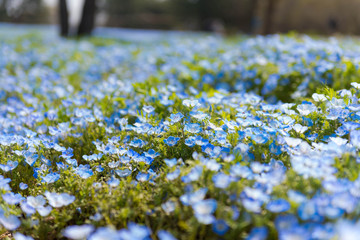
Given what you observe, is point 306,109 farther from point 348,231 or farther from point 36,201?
point 36,201

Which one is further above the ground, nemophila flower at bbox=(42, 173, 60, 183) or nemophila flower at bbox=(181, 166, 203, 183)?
nemophila flower at bbox=(181, 166, 203, 183)

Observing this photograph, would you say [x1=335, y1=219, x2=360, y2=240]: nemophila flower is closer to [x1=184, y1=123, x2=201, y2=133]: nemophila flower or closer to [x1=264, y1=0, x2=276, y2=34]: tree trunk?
[x1=184, y1=123, x2=201, y2=133]: nemophila flower

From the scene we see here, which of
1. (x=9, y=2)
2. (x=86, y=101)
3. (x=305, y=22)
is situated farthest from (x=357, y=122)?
(x=9, y=2)

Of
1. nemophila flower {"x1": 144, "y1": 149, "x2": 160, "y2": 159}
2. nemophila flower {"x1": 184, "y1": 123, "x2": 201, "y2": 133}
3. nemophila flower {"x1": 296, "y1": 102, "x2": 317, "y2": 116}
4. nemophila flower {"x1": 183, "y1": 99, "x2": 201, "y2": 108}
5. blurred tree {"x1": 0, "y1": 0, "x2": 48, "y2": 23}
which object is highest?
nemophila flower {"x1": 296, "y1": 102, "x2": 317, "y2": 116}

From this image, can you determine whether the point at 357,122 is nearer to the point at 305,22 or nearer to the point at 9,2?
the point at 305,22

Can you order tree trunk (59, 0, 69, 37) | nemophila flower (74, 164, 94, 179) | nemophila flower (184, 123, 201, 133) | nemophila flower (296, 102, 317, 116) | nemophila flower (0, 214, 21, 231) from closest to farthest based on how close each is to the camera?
nemophila flower (0, 214, 21, 231) < nemophila flower (74, 164, 94, 179) < nemophila flower (184, 123, 201, 133) < nemophila flower (296, 102, 317, 116) < tree trunk (59, 0, 69, 37)

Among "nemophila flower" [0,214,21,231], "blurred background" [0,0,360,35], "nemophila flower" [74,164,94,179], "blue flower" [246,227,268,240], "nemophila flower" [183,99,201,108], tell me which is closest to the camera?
"blue flower" [246,227,268,240]

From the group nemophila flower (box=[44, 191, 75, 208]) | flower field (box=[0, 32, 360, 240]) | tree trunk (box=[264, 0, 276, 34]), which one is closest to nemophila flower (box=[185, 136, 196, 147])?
flower field (box=[0, 32, 360, 240])
